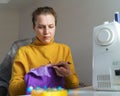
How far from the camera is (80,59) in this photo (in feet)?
5.46

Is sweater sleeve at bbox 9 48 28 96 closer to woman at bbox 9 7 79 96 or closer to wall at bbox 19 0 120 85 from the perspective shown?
woman at bbox 9 7 79 96

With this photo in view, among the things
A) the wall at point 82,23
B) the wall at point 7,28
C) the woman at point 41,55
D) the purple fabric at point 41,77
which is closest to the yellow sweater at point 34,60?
the woman at point 41,55

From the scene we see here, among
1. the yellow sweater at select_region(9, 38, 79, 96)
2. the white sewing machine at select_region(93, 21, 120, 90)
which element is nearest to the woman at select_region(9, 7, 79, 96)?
the yellow sweater at select_region(9, 38, 79, 96)

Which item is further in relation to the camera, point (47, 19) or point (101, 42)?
point (47, 19)

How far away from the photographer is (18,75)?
122 cm

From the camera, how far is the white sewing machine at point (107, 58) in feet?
3.05

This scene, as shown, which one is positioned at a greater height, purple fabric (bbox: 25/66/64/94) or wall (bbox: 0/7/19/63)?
wall (bbox: 0/7/19/63)

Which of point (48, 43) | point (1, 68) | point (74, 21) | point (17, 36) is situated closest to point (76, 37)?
point (74, 21)

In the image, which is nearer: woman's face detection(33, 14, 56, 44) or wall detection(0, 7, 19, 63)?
woman's face detection(33, 14, 56, 44)

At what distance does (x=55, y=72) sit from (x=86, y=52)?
0.55 metres

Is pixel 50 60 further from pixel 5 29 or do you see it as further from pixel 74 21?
pixel 5 29

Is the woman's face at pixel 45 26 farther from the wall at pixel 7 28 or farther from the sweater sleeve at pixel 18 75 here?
the wall at pixel 7 28

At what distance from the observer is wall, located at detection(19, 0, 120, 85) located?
151 cm

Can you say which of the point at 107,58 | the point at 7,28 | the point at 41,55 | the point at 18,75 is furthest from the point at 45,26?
the point at 7,28
